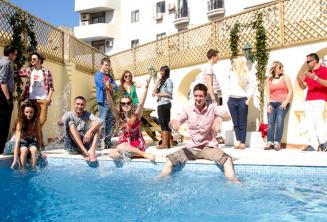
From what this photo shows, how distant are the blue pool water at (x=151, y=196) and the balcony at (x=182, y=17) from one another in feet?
63.3

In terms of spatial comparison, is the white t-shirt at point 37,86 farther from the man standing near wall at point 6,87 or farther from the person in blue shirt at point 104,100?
the person in blue shirt at point 104,100

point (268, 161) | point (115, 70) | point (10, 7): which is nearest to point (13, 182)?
point (268, 161)

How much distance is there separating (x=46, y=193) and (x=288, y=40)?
20.1 ft

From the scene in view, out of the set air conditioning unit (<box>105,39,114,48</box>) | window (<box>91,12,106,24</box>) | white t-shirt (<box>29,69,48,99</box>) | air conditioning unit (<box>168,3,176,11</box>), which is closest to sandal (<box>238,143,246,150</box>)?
white t-shirt (<box>29,69,48,99</box>)

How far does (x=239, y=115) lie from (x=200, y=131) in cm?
251

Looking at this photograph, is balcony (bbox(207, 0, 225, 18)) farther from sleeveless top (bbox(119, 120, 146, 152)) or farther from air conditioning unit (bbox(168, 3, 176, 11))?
sleeveless top (bbox(119, 120, 146, 152))

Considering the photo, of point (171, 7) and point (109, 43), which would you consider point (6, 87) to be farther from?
point (109, 43)

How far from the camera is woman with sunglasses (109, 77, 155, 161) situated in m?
4.91

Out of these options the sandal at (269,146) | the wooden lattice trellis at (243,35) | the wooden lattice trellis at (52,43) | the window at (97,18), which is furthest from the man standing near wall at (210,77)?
the window at (97,18)

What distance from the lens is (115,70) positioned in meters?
14.3

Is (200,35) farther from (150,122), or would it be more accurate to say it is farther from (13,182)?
(13,182)

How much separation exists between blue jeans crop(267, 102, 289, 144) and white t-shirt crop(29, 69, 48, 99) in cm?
444

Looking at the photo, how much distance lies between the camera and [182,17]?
2283 cm

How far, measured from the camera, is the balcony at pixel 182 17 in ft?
74.7
